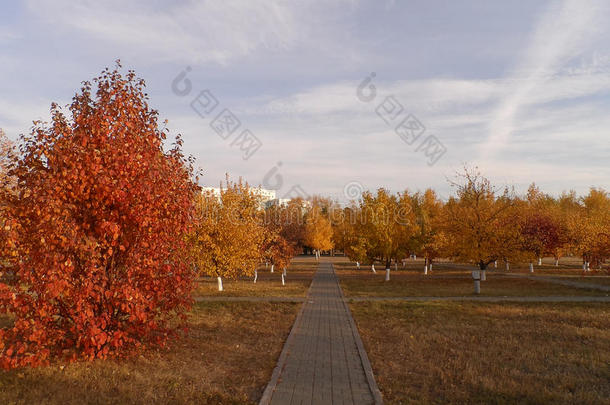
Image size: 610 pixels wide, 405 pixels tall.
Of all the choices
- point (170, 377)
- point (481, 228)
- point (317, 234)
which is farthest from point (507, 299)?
point (317, 234)

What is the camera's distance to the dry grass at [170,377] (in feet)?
20.4

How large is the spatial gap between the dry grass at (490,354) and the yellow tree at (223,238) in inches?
351

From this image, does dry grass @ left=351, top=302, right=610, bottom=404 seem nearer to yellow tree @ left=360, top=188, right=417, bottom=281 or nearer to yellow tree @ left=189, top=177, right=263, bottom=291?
yellow tree @ left=189, top=177, right=263, bottom=291

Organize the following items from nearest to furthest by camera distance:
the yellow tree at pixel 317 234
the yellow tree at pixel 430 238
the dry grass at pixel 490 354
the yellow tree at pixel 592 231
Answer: the dry grass at pixel 490 354 → the yellow tree at pixel 592 231 → the yellow tree at pixel 430 238 → the yellow tree at pixel 317 234

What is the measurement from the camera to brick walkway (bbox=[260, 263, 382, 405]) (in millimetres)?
6273

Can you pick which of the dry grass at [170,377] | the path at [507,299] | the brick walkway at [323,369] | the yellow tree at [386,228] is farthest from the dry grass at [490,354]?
the yellow tree at [386,228]

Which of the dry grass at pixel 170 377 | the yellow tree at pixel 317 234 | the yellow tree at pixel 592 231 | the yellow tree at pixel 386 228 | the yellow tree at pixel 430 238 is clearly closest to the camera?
the dry grass at pixel 170 377

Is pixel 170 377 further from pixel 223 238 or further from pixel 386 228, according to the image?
pixel 386 228

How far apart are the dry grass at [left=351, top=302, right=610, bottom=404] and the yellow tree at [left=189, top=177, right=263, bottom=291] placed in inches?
351

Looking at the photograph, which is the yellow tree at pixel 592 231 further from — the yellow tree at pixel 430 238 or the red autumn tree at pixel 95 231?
the red autumn tree at pixel 95 231

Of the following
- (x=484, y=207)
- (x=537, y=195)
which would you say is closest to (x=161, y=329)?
(x=484, y=207)

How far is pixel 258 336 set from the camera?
34.9 feet

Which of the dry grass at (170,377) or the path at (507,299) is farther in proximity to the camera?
the path at (507,299)

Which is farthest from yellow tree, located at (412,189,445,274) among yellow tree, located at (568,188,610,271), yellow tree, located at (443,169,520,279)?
yellow tree, located at (568,188,610,271)
